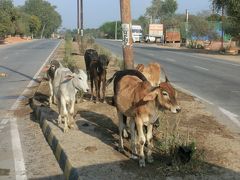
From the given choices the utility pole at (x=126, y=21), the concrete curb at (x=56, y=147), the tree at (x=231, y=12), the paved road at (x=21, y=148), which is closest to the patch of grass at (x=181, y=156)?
the concrete curb at (x=56, y=147)

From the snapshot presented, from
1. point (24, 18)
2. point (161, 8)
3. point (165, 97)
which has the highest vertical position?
point (161, 8)

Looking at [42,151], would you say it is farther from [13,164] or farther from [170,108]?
[170,108]

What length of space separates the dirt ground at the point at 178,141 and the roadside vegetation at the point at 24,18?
206ft

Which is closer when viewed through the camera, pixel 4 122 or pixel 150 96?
pixel 150 96

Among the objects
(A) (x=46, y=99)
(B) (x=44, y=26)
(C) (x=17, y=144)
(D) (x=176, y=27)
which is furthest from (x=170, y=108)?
(B) (x=44, y=26)

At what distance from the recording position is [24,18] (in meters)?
141

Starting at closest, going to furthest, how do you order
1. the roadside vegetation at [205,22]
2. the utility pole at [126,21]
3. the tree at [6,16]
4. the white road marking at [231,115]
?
the white road marking at [231,115] → the utility pole at [126,21] → the roadside vegetation at [205,22] → the tree at [6,16]

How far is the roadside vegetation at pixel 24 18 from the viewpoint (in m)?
74.5

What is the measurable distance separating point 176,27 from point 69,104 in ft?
291

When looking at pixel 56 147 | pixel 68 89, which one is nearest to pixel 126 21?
pixel 68 89

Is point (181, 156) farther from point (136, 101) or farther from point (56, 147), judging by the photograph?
point (56, 147)

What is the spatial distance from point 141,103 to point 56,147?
2240mm

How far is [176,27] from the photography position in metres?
96.4

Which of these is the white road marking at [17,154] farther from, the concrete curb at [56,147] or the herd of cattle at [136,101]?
the herd of cattle at [136,101]
